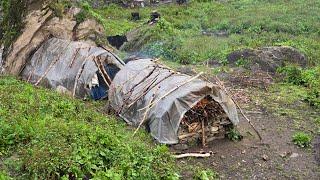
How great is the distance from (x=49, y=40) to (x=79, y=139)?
8948 mm

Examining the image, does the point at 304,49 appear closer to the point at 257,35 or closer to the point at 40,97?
the point at 257,35

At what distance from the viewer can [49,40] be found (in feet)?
56.5

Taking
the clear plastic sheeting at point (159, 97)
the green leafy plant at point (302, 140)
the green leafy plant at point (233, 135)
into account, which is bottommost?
the green leafy plant at point (302, 140)

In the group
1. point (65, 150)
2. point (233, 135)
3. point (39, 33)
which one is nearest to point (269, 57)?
point (233, 135)

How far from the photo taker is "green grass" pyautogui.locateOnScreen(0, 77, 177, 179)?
26.2ft

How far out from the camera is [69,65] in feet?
51.3

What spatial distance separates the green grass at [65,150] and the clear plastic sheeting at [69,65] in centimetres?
343

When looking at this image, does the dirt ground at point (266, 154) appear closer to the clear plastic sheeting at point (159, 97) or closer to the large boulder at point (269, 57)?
the clear plastic sheeting at point (159, 97)

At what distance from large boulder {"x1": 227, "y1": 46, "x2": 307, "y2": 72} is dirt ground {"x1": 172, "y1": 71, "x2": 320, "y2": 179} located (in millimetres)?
4862

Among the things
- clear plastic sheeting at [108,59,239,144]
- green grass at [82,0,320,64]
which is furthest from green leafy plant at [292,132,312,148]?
green grass at [82,0,320,64]

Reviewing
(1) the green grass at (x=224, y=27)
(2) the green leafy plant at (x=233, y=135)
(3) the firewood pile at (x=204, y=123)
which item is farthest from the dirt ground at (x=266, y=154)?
(1) the green grass at (x=224, y=27)

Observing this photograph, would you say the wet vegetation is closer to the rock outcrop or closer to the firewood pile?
the rock outcrop

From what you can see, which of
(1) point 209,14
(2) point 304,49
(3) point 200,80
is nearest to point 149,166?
(3) point 200,80

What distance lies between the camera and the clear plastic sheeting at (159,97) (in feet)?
37.9
